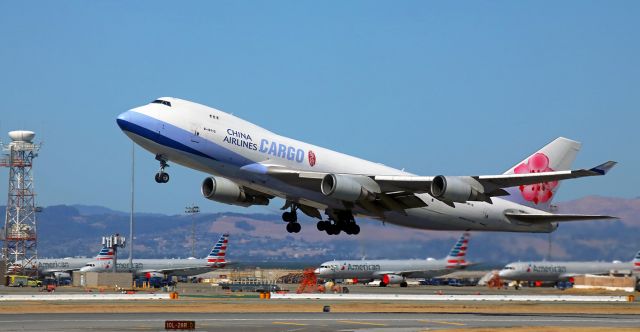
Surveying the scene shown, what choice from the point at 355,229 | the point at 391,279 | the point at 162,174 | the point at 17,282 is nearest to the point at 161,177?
the point at 162,174

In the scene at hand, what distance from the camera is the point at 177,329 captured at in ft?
156

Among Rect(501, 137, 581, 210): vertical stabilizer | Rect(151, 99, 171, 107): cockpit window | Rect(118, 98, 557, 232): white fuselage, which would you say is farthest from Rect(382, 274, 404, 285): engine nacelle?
Rect(151, 99, 171, 107): cockpit window

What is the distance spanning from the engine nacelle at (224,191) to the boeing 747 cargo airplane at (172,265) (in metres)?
87.0

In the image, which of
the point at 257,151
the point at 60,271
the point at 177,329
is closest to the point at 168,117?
the point at 257,151

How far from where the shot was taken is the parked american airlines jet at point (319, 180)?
53.2 m

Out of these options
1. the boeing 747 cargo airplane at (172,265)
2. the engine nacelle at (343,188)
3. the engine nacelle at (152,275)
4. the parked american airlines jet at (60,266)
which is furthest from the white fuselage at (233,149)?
the parked american airlines jet at (60,266)

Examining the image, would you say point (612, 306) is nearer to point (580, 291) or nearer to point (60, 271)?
point (580, 291)

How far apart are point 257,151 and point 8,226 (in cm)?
12496

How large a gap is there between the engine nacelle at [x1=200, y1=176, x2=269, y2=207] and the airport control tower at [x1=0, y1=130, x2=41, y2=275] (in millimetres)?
112151

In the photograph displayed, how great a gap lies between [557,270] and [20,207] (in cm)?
9234

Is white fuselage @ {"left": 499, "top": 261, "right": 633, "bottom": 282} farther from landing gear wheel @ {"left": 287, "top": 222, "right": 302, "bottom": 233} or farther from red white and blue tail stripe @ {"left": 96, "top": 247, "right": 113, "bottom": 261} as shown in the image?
landing gear wheel @ {"left": 287, "top": 222, "right": 302, "bottom": 233}

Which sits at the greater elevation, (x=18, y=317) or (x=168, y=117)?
(x=168, y=117)

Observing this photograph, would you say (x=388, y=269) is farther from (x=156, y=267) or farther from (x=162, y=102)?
(x=162, y=102)

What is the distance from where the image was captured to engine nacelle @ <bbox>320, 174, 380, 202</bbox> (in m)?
55.2
